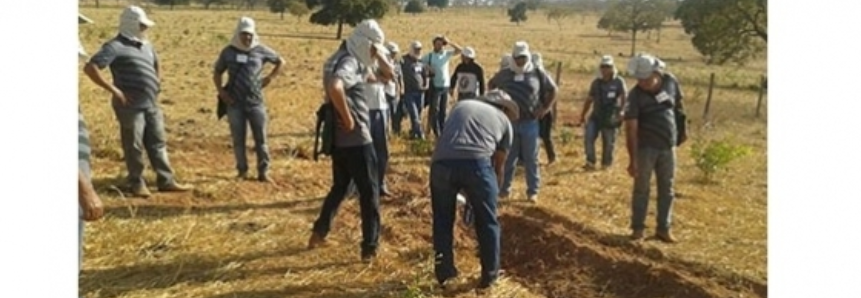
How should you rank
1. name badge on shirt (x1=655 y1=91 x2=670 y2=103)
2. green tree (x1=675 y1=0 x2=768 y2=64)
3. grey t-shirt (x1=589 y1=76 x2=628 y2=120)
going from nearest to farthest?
1. name badge on shirt (x1=655 y1=91 x2=670 y2=103)
2. grey t-shirt (x1=589 y1=76 x2=628 y2=120)
3. green tree (x1=675 y1=0 x2=768 y2=64)

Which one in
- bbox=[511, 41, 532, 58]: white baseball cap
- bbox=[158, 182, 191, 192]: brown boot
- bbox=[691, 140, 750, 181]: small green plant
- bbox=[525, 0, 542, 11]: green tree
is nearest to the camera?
bbox=[158, 182, 191, 192]: brown boot

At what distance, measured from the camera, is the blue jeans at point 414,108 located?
25.3 feet

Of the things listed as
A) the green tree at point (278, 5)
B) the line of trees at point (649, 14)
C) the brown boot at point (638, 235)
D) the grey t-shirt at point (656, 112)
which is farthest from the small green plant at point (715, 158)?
the green tree at point (278, 5)

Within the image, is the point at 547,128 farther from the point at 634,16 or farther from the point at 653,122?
the point at 634,16

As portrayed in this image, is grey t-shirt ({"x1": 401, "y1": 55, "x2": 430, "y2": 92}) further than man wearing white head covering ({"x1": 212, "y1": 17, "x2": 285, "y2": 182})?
Yes

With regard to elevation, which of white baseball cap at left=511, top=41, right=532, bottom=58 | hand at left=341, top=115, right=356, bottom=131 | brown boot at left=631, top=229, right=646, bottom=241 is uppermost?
white baseball cap at left=511, top=41, right=532, bottom=58

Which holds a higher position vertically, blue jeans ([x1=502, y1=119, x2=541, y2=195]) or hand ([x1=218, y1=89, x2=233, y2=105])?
hand ([x1=218, y1=89, x2=233, y2=105])

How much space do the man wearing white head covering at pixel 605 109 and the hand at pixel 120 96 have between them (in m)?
3.49

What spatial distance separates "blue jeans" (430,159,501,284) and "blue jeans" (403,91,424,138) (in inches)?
157

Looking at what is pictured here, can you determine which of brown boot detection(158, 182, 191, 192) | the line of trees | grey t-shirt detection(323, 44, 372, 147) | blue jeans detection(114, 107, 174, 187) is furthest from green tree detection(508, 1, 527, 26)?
grey t-shirt detection(323, 44, 372, 147)

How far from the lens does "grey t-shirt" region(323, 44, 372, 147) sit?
12.4ft

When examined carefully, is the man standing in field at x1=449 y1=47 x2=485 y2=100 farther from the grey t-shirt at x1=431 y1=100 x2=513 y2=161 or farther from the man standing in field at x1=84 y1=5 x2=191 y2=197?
the grey t-shirt at x1=431 y1=100 x2=513 y2=161

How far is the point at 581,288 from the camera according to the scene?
433 centimetres

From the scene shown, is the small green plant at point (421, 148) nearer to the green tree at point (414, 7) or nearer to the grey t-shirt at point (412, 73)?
the grey t-shirt at point (412, 73)
